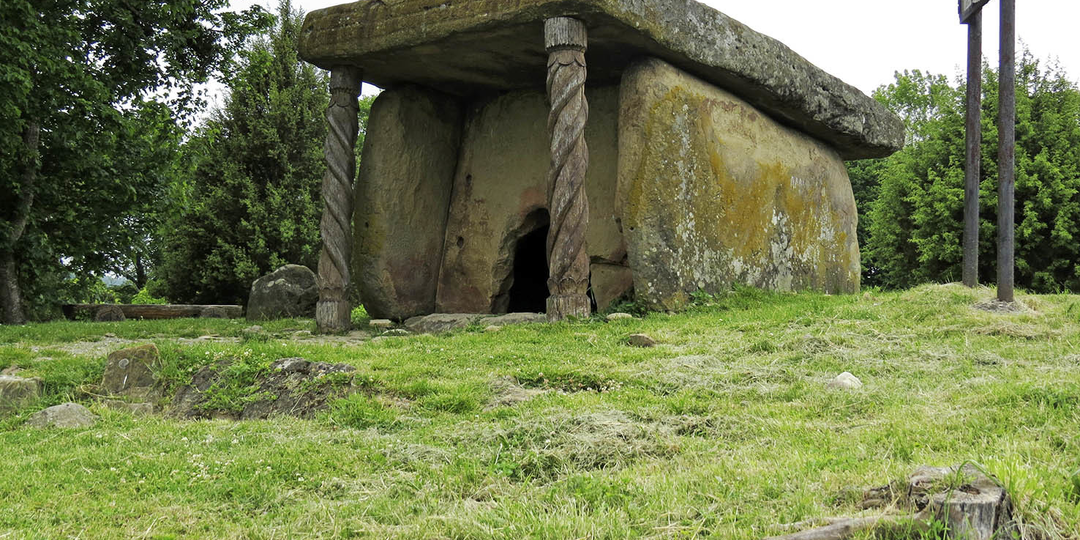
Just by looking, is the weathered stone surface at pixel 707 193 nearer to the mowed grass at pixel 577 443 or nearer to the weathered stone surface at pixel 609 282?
the weathered stone surface at pixel 609 282

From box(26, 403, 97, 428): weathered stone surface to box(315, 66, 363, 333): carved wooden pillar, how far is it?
13.5ft

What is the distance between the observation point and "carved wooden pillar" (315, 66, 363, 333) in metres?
9.22

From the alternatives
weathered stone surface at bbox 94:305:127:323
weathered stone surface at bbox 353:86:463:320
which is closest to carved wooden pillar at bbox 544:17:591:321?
weathered stone surface at bbox 353:86:463:320

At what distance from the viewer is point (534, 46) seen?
9.09 m

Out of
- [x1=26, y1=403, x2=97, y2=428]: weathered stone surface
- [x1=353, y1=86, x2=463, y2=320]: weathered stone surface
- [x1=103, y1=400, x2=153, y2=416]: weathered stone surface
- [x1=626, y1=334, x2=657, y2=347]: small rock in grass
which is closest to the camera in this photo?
[x1=26, y1=403, x2=97, y2=428]: weathered stone surface

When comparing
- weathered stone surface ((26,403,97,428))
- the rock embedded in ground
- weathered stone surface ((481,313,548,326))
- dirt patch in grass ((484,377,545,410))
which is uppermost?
weathered stone surface ((481,313,548,326))

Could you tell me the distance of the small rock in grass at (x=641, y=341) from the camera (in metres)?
6.45

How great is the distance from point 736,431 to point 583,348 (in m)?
2.69

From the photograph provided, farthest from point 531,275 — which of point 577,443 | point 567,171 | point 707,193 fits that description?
point 577,443

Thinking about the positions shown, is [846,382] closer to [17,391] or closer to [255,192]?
[17,391]

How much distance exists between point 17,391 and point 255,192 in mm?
12451

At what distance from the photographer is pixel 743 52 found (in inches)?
376

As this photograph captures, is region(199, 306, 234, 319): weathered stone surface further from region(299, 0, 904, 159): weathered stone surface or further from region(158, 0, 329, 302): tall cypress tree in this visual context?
region(299, 0, 904, 159): weathered stone surface

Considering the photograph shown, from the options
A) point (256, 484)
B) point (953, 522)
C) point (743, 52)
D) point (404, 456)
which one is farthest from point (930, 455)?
point (743, 52)
